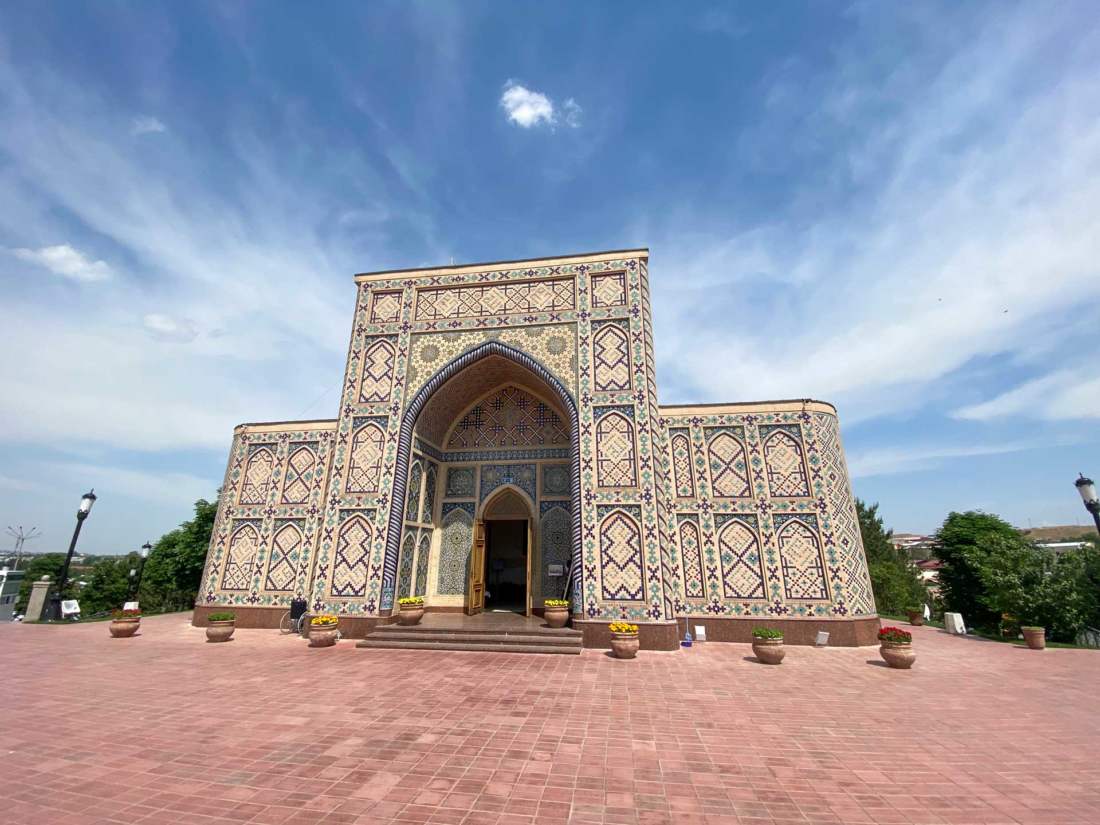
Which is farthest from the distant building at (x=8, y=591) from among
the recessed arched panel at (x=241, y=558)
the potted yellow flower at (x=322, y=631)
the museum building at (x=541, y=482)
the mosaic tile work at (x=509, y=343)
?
the mosaic tile work at (x=509, y=343)

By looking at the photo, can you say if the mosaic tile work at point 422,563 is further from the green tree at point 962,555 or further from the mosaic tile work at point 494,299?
the green tree at point 962,555

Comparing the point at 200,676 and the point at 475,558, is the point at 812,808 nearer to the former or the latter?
the point at 200,676

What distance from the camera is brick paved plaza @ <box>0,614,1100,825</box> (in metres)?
3.49

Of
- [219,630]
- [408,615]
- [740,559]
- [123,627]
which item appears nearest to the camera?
[219,630]

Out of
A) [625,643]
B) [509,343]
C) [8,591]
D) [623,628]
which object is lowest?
[8,591]

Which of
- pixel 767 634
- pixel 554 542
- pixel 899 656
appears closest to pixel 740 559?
pixel 767 634

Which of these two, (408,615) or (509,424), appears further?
(509,424)

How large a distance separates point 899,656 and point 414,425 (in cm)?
1122

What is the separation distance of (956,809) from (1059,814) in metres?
0.74

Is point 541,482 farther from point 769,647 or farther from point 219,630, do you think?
point 219,630

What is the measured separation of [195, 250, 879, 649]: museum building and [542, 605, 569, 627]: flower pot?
367mm

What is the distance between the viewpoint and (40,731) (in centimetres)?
491

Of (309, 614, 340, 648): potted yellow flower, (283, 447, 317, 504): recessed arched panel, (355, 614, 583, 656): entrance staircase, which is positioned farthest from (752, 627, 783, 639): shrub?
(283, 447, 317, 504): recessed arched panel

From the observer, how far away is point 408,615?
10656 millimetres
